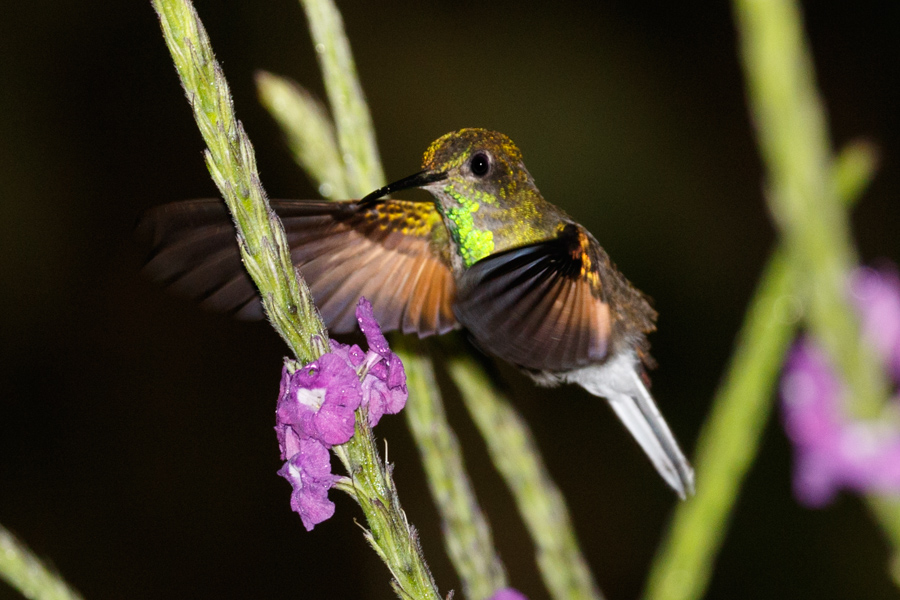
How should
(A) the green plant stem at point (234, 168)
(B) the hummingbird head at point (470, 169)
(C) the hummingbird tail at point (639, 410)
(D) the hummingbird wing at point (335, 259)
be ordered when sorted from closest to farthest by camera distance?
(A) the green plant stem at point (234, 168), (D) the hummingbird wing at point (335, 259), (B) the hummingbird head at point (470, 169), (C) the hummingbird tail at point (639, 410)

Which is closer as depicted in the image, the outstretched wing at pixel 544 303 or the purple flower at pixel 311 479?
the purple flower at pixel 311 479

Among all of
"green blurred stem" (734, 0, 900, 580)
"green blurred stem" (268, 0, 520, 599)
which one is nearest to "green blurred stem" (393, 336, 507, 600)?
"green blurred stem" (268, 0, 520, 599)

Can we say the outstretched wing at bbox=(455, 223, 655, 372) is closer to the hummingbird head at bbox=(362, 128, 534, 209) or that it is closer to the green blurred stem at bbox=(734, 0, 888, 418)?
the hummingbird head at bbox=(362, 128, 534, 209)

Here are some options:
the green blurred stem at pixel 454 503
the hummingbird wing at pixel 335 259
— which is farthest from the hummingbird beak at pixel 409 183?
the green blurred stem at pixel 454 503

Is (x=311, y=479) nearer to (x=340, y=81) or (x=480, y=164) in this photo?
(x=340, y=81)

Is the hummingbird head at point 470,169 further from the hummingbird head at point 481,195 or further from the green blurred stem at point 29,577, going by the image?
the green blurred stem at point 29,577

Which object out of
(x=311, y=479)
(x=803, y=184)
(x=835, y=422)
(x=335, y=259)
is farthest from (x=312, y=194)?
(x=803, y=184)

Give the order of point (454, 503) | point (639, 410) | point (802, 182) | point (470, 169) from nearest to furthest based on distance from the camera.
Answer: point (802, 182)
point (454, 503)
point (470, 169)
point (639, 410)
